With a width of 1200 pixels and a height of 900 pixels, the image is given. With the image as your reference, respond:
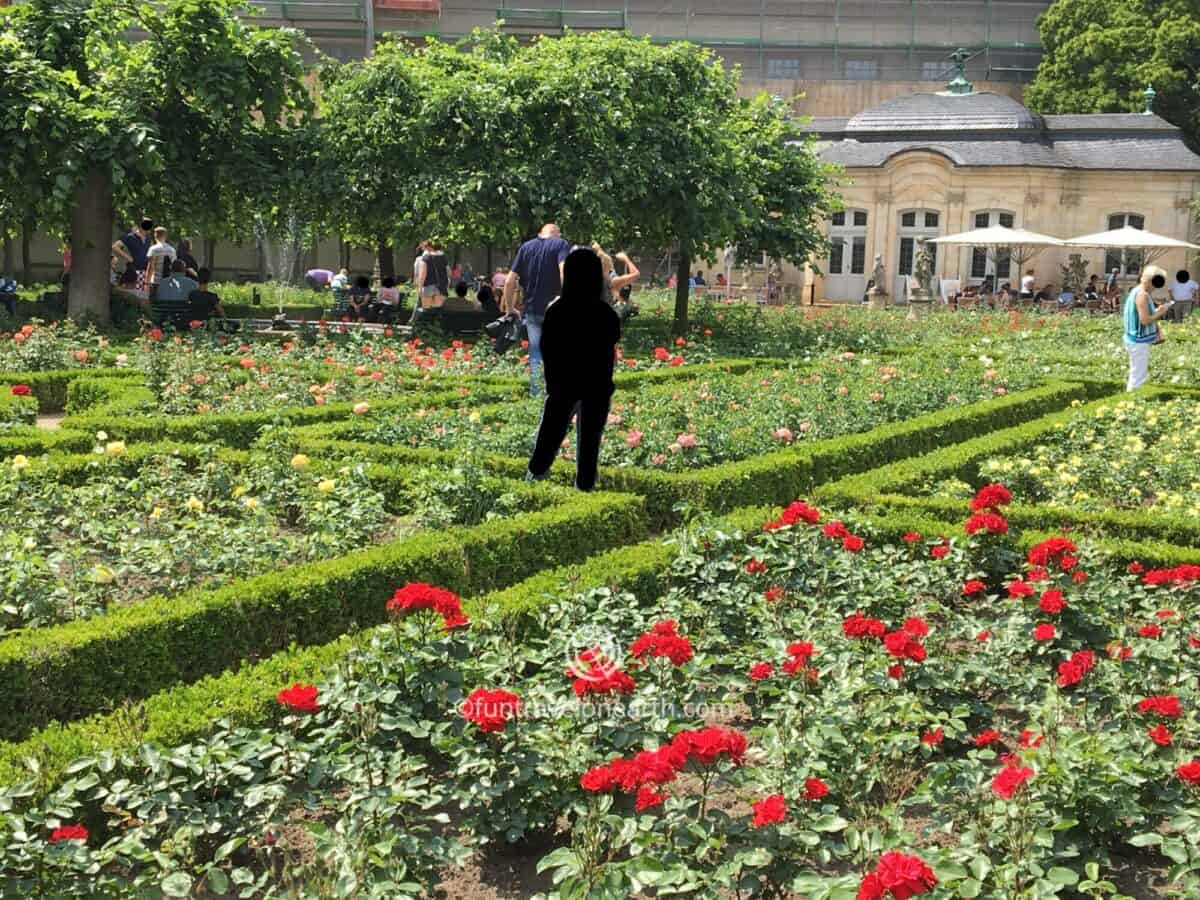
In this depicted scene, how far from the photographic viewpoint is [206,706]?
13.2 feet

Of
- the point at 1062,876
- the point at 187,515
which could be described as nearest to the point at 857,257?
the point at 187,515

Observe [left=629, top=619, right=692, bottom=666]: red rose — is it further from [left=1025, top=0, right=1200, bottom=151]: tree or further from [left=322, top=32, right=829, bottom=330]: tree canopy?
[left=1025, top=0, right=1200, bottom=151]: tree

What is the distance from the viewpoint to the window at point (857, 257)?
36.0 metres

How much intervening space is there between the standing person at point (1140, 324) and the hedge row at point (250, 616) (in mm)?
6882

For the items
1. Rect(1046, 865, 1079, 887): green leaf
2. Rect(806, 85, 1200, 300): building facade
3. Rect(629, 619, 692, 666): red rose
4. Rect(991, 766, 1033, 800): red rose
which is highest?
Rect(806, 85, 1200, 300): building facade

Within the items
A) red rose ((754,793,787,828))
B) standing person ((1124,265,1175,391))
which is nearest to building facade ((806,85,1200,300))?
standing person ((1124,265,1175,391))

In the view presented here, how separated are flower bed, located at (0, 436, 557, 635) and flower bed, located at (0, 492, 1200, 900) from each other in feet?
4.60

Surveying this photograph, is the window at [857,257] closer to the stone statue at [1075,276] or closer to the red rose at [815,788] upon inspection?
the stone statue at [1075,276]

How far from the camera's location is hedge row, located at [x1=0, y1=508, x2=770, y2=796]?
3.59 m

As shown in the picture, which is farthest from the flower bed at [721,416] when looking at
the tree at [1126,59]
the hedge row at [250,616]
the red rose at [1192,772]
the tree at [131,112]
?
the tree at [1126,59]

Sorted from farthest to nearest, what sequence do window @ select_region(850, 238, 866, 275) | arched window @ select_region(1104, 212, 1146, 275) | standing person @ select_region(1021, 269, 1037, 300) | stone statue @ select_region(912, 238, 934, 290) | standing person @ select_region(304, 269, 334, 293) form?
window @ select_region(850, 238, 866, 275), arched window @ select_region(1104, 212, 1146, 275), standing person @ select_region(1021, 269, 1037, 300), stone statue @ select_region(912, 238, 934, 290), standing person @ select_region(304, 269, 334, 293)

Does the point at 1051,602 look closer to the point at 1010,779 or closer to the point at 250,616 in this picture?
the point at 1010,779

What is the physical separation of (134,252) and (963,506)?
14179 millimetres

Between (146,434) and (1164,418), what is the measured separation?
280 inches
